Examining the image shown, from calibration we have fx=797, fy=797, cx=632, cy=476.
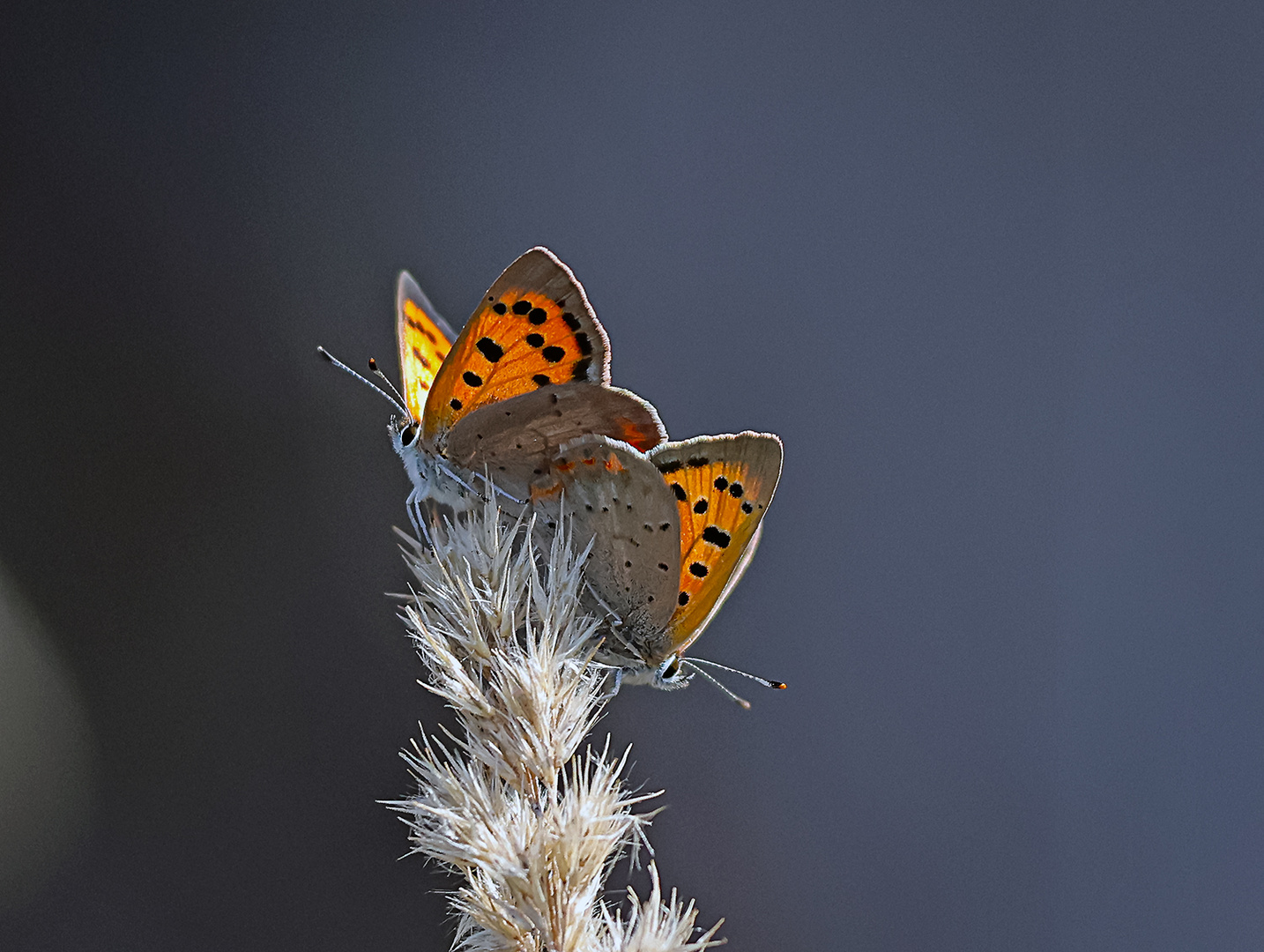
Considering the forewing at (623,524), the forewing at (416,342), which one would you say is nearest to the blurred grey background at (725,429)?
the forewing at (416,342)

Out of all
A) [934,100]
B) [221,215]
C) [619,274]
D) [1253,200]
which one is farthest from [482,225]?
[1253,200]

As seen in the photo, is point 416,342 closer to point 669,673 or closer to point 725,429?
point 669,673

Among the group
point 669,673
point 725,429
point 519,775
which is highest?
point 725,429

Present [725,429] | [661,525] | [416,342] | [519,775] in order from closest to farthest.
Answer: [519,775]
[661,525]
[416,342]
[725,429]

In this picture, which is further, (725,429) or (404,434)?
(725,429)

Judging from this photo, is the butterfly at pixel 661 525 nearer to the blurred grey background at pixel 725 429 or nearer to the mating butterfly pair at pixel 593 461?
the mating butterfly pair at pixel 593 461

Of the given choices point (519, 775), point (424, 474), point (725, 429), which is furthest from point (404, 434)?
point (725, 429)

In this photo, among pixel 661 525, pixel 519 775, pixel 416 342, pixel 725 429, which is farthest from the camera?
pixel 725 429

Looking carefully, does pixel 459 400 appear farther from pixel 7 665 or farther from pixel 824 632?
pixel 7 665
